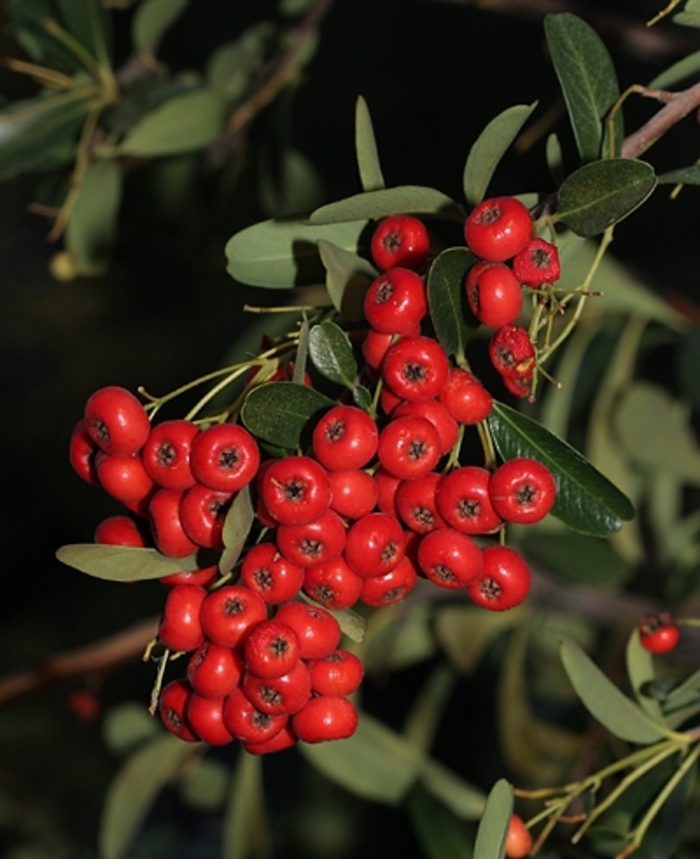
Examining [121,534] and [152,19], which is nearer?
[121,534]

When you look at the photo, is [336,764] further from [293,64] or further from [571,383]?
[293,64]

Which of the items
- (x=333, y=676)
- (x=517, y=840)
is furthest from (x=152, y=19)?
(x=517, y=840)

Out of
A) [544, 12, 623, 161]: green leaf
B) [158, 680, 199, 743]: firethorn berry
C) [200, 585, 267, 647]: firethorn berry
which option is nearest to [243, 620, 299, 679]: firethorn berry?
[200, 585, 267, 647]: firethorn berry

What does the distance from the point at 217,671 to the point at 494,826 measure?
245 mm

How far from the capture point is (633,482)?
181 centimetres

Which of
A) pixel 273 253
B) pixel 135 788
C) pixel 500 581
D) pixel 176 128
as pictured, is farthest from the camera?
pixel 135 788

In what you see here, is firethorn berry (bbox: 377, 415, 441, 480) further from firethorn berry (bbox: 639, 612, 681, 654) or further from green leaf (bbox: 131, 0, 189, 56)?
green leaf (bbox: 131, 0, 189, 56)

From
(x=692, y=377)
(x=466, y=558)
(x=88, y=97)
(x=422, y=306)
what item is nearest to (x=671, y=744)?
(x=466, y=558)

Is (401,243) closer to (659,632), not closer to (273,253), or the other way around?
(273,253)

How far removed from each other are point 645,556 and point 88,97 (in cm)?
120

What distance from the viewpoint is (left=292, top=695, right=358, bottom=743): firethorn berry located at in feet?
2.79

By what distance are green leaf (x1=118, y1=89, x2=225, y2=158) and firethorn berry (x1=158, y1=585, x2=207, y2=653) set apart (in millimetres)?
765

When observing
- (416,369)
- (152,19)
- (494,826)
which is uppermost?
(152,19)

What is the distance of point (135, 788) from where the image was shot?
64.8 inches
